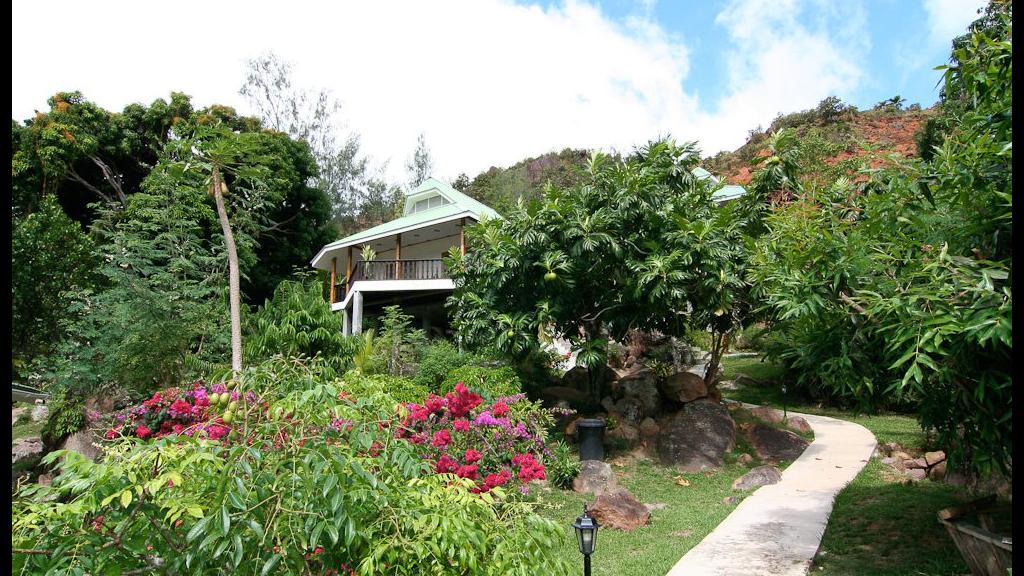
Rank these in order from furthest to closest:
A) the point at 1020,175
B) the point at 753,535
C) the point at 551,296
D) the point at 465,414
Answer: the point at 551,296 < the point at 465,414 < the point at 753,535 < the point at 1020,175

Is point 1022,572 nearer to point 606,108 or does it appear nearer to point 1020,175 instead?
point 1020,175

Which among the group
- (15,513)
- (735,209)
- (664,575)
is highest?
(735,209)

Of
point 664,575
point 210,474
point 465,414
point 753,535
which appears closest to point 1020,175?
point 210,474

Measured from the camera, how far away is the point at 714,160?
151ft

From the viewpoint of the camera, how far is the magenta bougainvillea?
8117 mm

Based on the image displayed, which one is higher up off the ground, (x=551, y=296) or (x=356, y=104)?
(x=356, y=104)

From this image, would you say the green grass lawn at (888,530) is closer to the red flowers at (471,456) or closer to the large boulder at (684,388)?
the large boulder at (684,388)

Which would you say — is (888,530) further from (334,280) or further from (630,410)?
(334,280)

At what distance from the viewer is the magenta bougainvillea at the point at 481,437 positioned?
26.6ft

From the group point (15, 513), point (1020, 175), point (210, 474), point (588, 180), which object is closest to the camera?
point (15, 513)

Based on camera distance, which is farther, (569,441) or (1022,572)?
(569,441)

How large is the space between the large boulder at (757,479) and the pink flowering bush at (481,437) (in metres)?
2.94

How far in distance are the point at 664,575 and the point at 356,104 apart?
34.6m

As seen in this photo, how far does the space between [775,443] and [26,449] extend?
16435mm
